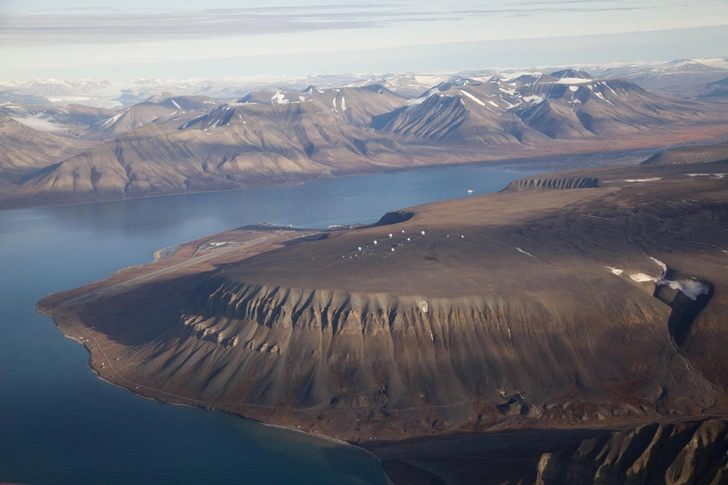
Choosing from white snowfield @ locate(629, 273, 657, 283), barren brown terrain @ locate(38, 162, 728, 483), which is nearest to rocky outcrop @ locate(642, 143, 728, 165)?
barren brown terrain @ locate(38, 162, 728, 483)

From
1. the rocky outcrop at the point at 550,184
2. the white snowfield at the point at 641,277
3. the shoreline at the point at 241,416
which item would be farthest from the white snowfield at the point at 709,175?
the shoreline at the point at 241,416

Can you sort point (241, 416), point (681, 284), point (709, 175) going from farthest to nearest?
point (709, 175) < point (681, 284) < point (241, 416)

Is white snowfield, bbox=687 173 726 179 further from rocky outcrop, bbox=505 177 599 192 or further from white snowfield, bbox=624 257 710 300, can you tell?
white snowfield, bbox=624 257 710 300

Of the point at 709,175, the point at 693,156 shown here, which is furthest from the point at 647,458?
the point at 693,156

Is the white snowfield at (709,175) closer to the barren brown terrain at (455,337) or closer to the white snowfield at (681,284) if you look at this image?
the barren brown terrain at (455,337)

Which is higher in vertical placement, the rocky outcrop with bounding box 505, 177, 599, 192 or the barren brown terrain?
the barren brown terrain

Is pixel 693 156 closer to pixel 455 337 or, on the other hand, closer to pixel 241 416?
pixel 455 337
